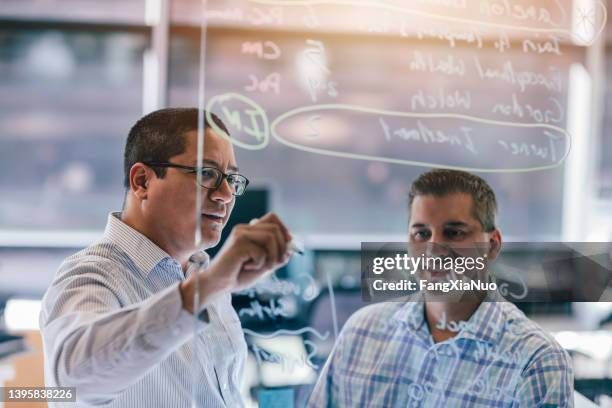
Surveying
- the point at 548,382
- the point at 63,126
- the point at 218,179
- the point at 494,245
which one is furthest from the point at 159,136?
the point at 63,126

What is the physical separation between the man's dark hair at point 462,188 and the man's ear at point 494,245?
0.01 meters

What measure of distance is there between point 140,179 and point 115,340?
0.41 metres

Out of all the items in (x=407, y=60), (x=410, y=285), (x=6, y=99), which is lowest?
(x=410, y=285)

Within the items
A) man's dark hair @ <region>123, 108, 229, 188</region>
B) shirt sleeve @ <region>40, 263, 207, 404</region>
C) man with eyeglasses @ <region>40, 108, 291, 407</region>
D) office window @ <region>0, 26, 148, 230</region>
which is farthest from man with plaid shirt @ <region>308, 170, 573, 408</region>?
office window @ <region>0, 26, 148, 230</region>

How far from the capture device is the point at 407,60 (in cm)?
110

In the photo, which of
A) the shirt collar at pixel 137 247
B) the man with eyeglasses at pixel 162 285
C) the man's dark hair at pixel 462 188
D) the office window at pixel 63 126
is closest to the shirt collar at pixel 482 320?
the man's dark hair at pixel 462 188

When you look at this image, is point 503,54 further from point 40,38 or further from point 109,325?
point 40,38

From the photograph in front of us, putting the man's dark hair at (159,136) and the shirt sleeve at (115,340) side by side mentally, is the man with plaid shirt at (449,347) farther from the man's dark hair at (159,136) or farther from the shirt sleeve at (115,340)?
the man's dark hair at (159,136)

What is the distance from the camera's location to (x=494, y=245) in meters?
1.08

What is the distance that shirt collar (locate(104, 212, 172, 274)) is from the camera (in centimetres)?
119

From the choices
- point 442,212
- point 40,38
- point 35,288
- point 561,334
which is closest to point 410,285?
point 442,212

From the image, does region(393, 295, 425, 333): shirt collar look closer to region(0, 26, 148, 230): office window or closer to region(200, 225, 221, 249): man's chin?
region(200, 225, 221, 249): man's chin

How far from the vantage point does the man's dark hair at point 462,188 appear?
3.53 feet

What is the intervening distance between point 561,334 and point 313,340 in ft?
1.49
